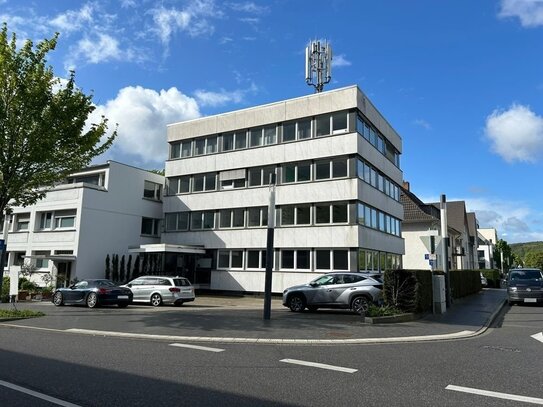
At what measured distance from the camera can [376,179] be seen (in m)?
31.8

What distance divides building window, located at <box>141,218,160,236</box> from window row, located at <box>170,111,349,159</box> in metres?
5.40

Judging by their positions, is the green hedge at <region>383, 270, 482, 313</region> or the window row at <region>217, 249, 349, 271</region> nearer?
the green hedge at <region>383, 270, 482, 313</region>

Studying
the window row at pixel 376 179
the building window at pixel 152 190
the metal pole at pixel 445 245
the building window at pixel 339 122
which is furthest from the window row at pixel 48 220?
the metal pole at pixel 445 245

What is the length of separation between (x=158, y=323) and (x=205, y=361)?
6.69 meters

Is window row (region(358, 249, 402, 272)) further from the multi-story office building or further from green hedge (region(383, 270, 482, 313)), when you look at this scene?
green hedge (region(383, 270, 482, 313))

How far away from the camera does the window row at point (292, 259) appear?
27.7 meters

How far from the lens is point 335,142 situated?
28.5 metres

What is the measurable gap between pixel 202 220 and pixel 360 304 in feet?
63.7

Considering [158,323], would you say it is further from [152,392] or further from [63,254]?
[63,254]

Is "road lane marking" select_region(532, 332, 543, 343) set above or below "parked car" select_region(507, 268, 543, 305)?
below

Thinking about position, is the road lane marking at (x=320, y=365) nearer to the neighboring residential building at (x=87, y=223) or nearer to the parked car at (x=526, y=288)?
the parked car at (x=526, y=288)

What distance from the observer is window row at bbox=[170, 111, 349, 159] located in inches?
1146

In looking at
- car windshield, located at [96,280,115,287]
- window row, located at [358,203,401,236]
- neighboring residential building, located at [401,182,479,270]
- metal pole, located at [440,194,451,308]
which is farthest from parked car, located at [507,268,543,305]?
car windshield, located at [96,280,115,287]

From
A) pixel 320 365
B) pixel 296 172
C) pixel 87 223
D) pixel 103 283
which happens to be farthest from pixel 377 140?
pixel 320 365
